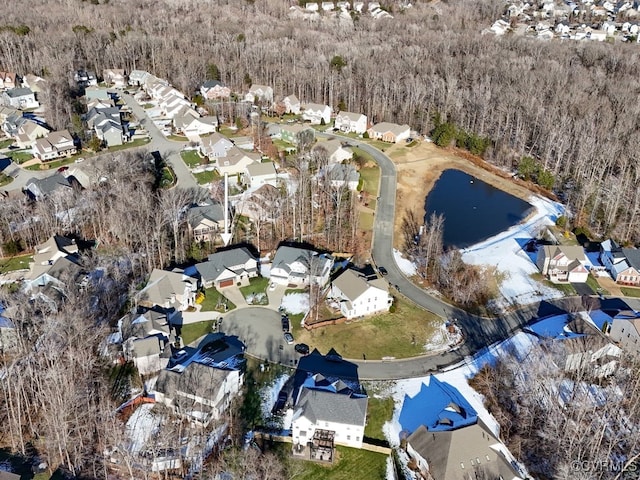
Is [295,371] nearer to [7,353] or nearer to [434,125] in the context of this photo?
[7,353]

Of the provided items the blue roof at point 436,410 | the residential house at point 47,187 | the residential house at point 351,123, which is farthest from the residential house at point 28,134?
the blue roof at point 436,410

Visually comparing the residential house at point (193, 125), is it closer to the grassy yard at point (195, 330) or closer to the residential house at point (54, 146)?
the residential house at point (54, 146)

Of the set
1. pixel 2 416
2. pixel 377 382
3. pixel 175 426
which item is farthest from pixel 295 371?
pixel 2 416

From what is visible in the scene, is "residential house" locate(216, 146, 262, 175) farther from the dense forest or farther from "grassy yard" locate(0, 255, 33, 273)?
the dense forest

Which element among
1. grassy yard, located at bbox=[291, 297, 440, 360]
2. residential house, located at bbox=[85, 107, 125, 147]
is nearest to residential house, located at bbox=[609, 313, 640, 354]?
grassy yard, located at bbox=[291, 297, 440, 360]

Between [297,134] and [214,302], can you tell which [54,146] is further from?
[214,302]

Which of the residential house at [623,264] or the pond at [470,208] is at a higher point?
the residential house at [623,264]

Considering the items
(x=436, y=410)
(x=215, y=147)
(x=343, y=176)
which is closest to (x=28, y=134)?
(x=215, y=147)
